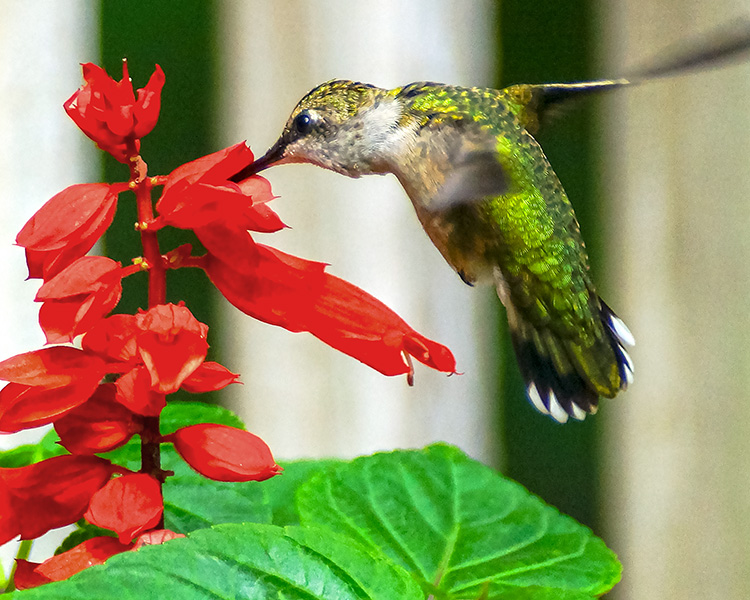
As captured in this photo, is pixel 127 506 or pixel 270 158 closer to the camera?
pixel 127 506

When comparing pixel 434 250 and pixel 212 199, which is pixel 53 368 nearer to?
pixel 212 199

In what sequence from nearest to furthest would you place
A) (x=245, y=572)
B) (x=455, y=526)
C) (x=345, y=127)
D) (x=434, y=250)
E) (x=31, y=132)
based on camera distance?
(x=245, y=572)
(x=455, y=526)
(x=345, y=127)
(x=31, y=132)
(x=434, y=250)

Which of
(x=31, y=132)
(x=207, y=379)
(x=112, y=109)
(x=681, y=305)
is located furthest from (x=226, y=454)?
(x=681, y=305)

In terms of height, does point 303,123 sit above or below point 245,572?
above

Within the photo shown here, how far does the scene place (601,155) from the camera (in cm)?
100

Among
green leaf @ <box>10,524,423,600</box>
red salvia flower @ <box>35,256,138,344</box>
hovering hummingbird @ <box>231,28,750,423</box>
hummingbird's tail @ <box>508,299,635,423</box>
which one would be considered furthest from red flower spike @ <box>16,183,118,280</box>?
hummingbird's tail @ <box>508,299,635,423</box>

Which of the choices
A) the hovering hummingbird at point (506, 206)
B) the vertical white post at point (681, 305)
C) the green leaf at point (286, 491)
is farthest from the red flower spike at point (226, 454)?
the vertical white post at point (681, 305)

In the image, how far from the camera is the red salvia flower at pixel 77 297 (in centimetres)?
28

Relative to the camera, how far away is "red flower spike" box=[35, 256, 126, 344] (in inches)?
11.0

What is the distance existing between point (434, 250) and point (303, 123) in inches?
18.0

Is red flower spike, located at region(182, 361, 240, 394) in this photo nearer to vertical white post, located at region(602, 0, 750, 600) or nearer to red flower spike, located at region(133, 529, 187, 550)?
red flower spike, located at region(133, 529, 187, 550)

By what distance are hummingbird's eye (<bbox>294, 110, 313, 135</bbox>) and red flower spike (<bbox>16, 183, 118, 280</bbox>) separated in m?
0.22

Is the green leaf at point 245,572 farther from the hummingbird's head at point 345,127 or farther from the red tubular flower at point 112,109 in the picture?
the hummingbird's head at point 345,127

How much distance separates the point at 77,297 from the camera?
0.29 metres
